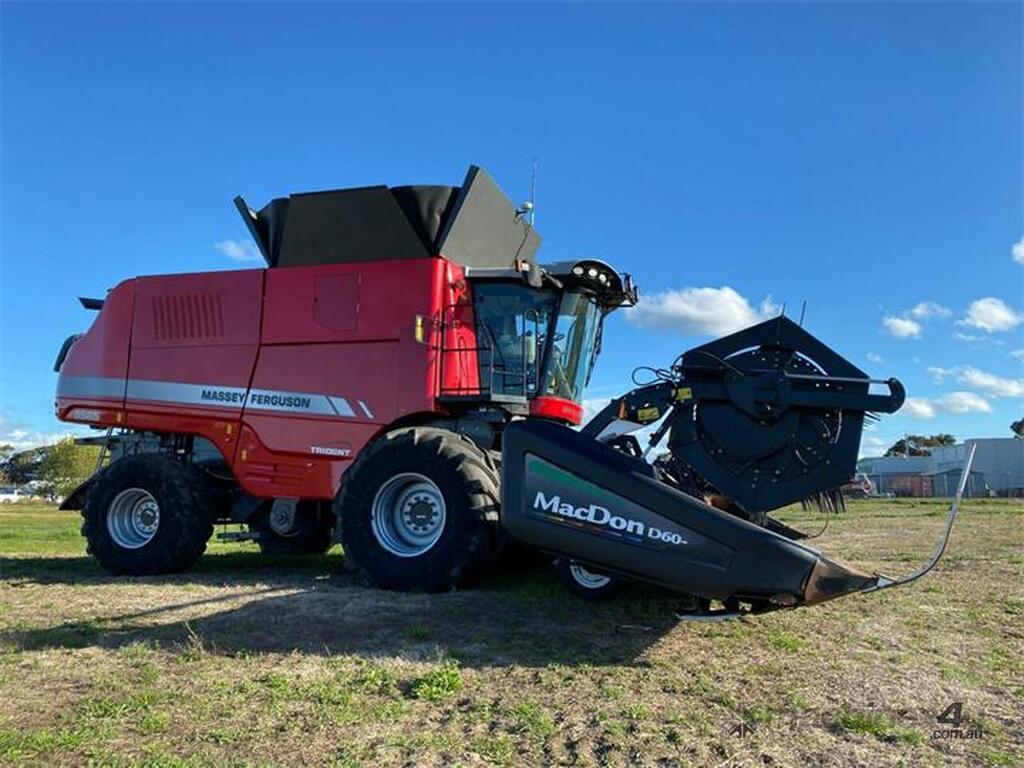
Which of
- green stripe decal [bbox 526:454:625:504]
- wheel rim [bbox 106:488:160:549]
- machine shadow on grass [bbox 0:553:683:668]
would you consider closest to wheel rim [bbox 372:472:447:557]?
machine shadow on grass [bbox 0:553:683:668]

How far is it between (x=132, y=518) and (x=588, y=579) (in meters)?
5.77

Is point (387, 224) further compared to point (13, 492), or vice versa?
point (13, 492)

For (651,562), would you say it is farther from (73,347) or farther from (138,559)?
(73,347)

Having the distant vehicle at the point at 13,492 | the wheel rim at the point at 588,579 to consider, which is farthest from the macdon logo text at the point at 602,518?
the distant vehicle at the point at 13,492

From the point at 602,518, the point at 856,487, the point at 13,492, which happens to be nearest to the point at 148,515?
the point at 602,518

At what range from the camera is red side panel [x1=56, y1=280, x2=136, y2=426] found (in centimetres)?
983

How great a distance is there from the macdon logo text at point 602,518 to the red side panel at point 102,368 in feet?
22.2

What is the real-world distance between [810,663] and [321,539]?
7.48 meters

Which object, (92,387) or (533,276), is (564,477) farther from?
(92,387)

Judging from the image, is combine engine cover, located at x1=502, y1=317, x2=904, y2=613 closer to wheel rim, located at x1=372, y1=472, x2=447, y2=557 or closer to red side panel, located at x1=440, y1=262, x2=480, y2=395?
wheel rim, located at x1=372, y1=472, x2=447, y2=557

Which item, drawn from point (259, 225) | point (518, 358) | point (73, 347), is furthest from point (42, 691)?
point (73, 347)

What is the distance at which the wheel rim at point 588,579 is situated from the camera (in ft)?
21.4

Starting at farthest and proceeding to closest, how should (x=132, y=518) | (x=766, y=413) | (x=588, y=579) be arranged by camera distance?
(x=132, y=518)
(x=588, y=579)
(x=766, y=413)

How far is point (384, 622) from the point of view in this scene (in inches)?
232
